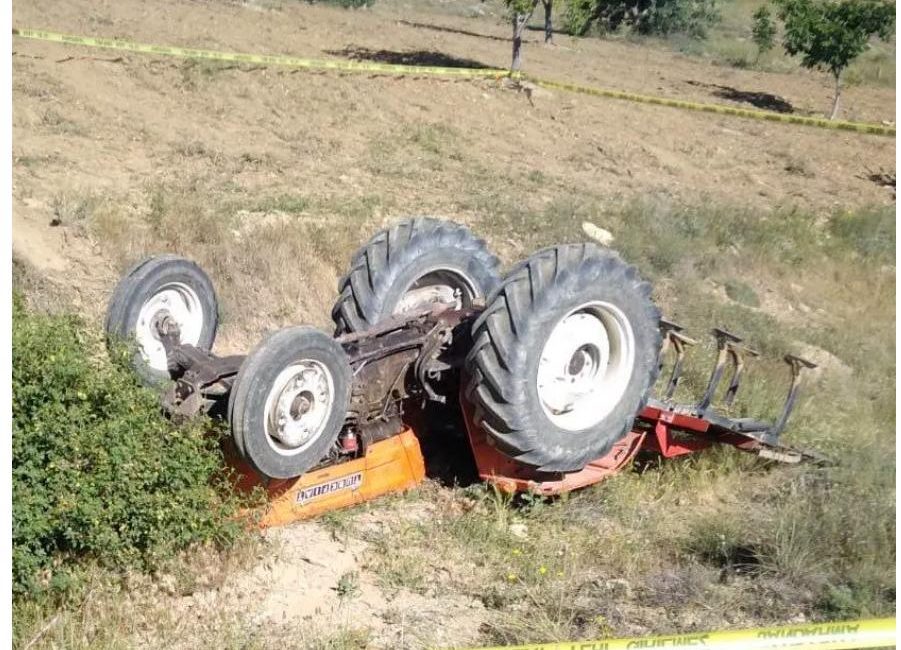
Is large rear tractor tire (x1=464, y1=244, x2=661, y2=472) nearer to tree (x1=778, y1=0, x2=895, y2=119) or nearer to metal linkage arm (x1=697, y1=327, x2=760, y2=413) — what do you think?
metal linkage arm (x1=697, y1=327, x2=760, y2=413)

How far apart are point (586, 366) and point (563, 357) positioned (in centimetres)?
23

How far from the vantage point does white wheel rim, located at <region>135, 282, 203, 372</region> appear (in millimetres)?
5863

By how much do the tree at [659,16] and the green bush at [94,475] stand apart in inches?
1146

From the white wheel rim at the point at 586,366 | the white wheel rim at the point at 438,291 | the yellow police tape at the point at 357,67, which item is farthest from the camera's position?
the yellow police tape at the point at 357,67

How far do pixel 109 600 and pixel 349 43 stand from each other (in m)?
21.3

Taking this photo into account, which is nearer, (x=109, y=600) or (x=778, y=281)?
(x=109, y=600)

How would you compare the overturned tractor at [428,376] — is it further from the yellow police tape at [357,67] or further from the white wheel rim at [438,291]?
the yellow police tape at [357,67]

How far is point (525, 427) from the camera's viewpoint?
18.3 feet

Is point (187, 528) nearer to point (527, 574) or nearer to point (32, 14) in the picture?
point (527, 574)

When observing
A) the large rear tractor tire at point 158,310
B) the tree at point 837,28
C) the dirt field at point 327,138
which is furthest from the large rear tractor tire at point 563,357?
the tree at point 837,28

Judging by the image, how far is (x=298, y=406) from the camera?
498cm

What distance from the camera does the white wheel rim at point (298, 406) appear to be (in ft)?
16.0

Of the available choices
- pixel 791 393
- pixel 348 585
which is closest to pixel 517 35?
pixel 791 393

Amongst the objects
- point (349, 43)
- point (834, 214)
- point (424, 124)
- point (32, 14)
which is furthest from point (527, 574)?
point (349, 43)
